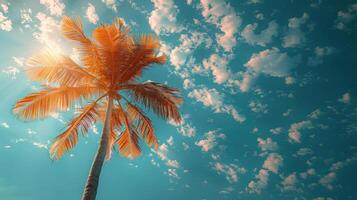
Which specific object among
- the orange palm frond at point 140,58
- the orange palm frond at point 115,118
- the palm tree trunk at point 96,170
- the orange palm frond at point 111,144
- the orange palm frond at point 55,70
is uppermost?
the orange palm frond at point 140,58

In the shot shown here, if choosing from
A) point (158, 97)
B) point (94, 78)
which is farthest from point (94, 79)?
point (158, 97)

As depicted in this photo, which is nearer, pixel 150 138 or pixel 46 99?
pixel 46 99

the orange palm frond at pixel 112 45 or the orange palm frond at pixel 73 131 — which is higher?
the orange palm frond at pixel 112 45

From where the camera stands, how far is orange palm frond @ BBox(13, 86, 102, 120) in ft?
37.2

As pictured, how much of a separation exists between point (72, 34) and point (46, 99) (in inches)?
115

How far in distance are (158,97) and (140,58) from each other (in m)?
1.83

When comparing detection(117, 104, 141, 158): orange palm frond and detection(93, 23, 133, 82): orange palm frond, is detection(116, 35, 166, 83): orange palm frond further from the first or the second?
detection(117, 104, 141, 158): orange palm frond

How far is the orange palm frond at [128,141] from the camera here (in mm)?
12984

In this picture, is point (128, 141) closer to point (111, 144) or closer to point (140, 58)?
point (111, 144)

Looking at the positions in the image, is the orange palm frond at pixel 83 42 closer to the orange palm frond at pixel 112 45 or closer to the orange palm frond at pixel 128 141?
the orange palm frond at pixel 112 45

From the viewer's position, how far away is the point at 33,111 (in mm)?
11461

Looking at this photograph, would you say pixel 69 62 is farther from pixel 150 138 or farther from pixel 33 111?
pixel 150 138

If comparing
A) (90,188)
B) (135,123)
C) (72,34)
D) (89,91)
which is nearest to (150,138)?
(135,123)

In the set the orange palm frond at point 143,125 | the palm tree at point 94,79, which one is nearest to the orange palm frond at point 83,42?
the palm tree at point 94,79
